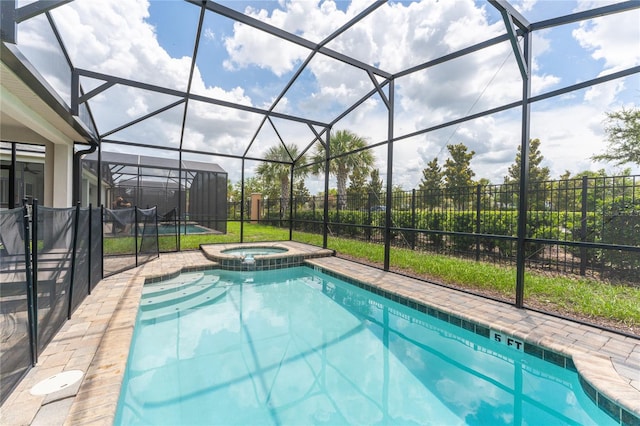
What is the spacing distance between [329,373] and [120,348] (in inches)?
79.9

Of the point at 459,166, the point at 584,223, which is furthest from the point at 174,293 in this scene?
the point at 459,166

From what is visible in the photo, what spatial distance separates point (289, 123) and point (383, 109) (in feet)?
9.20

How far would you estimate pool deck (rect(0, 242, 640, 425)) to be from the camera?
179 cm

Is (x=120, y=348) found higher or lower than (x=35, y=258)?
lower

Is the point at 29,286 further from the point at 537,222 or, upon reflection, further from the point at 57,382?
the point at 537,222

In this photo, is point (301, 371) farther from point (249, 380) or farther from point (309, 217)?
point (309, 217)

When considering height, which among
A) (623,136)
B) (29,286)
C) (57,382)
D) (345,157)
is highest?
(345,157)

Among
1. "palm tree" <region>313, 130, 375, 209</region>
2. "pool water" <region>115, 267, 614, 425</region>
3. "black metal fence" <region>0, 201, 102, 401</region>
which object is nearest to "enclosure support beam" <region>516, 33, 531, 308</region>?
"pool water" <region>115, 267, 614, 425</region>

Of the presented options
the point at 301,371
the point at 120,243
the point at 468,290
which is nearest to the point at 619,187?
the point at 468,290

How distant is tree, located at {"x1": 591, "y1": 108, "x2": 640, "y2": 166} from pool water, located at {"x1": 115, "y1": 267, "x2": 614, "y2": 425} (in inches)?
331

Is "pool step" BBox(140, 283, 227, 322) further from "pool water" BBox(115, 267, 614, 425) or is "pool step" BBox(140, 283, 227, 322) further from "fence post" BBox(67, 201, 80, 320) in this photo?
"fence post" BBox(67, 201, 80, 320)

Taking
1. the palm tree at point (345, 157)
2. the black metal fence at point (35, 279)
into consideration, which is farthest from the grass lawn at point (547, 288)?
the palm tree at point (345, 157)

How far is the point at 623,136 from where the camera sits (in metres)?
7.59

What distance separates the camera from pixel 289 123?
7488 millimetres
